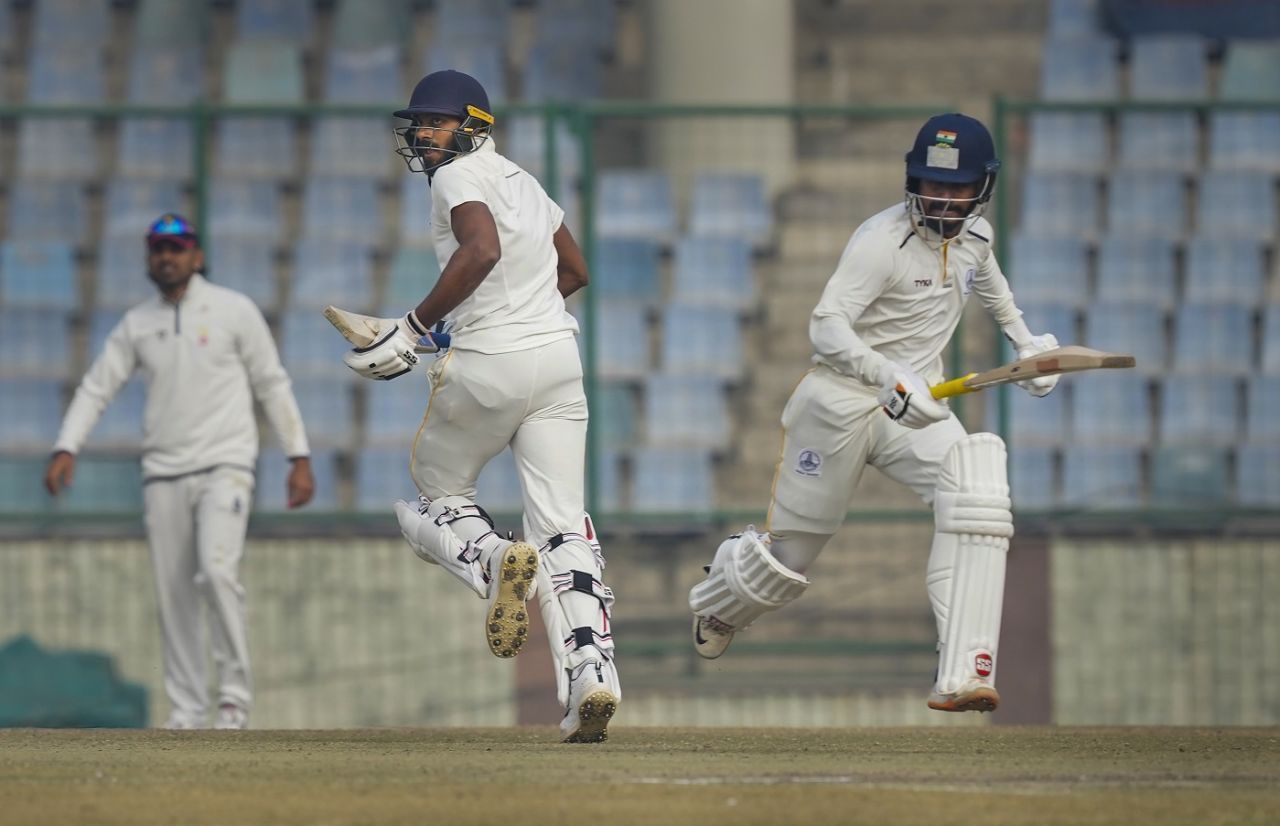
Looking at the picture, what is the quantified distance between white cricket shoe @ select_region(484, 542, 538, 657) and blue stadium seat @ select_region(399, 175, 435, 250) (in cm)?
601

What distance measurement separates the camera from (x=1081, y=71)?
1440cm

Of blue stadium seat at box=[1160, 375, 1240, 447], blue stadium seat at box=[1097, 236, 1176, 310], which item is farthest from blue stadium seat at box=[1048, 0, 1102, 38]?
blue stadium seat at box=[1160, 375, 1240, 447]

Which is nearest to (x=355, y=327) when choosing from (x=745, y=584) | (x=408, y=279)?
(x=745, y=584)

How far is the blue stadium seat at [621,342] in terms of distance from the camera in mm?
12414

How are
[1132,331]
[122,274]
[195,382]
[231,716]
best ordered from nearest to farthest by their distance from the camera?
[231,716] < [195,382] < [1132,331] < [122,274]

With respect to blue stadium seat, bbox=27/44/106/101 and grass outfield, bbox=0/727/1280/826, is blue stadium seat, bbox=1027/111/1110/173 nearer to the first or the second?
grass outfield, bbox=0/727/1280/826

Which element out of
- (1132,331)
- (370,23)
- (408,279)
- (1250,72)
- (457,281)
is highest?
(370,23)

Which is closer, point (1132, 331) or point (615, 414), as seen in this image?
point (615, 414)

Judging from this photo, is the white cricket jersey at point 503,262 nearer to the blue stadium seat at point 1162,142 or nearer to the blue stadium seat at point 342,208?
the blue stadium seat at point 342,208

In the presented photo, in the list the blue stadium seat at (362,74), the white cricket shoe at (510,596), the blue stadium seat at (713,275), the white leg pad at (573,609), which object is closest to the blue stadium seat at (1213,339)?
the blue stadium seat at (713,275)

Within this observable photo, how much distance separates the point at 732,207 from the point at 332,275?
228 centimetres

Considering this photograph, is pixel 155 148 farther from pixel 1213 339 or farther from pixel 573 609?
pixel 573 609

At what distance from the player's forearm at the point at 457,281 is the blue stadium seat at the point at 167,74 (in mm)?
8119

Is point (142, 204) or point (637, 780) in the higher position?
point (142, 204)
